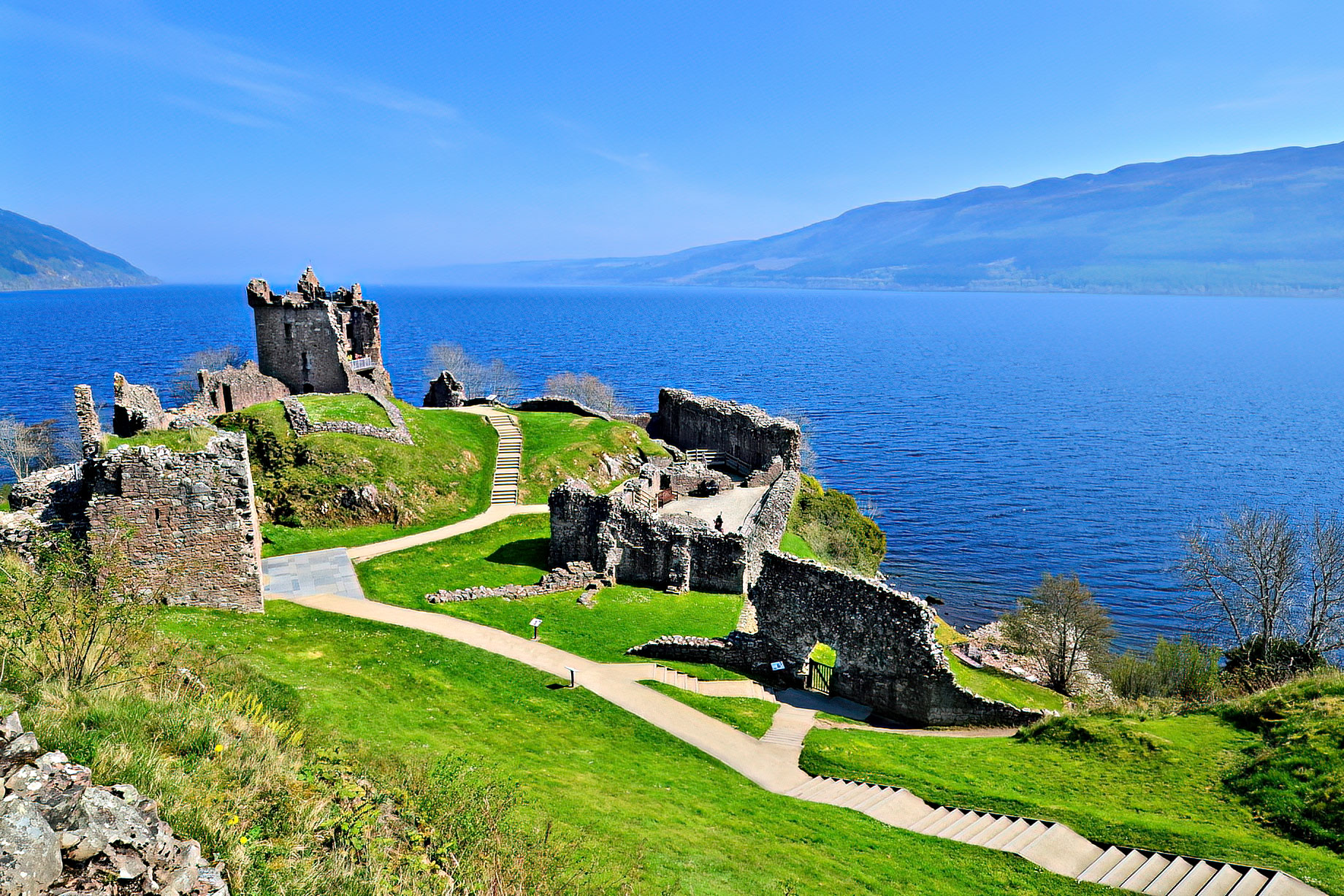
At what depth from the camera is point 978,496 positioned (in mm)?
73312

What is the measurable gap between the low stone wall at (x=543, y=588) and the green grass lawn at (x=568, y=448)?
9829 millimetres

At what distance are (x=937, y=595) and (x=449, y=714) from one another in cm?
4079

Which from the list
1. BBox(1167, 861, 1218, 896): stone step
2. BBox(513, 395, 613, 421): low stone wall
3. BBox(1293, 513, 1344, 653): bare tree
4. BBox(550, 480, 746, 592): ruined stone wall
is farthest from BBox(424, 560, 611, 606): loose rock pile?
BBox(1293, 513, 1344, 653): bare tree

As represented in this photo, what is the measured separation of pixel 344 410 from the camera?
43750 mm

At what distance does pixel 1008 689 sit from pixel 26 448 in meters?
78.3

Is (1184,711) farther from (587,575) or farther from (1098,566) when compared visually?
(1098,566)

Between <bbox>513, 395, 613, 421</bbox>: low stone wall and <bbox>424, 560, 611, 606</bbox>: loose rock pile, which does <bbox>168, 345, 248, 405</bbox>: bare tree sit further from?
<bbox>424, 560, 611, 606</bbox>: loose rock pile

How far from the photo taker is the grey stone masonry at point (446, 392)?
62.3 m

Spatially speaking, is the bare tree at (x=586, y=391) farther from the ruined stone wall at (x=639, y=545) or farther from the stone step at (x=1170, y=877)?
the stone step at (x=1170, y=877)

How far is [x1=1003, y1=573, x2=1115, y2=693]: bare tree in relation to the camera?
37.4 metres

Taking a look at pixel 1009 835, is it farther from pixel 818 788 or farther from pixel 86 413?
pixel 86 413

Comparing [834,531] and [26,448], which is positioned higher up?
[26,448]

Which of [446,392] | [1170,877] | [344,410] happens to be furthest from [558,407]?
[1170,877]

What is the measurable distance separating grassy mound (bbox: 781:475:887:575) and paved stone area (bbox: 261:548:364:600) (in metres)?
25.1
